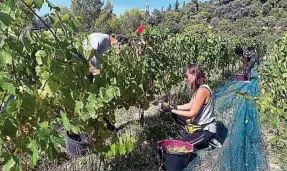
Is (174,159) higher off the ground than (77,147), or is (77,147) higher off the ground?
(77,147)

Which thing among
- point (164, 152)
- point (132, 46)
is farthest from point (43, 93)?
point (132, 46)

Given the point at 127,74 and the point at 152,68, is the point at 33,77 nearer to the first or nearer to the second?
the point at 127,74

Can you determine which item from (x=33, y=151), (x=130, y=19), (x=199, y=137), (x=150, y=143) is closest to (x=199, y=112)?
(x=199, y=137)

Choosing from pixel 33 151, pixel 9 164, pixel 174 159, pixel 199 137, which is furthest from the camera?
pixel 199 137

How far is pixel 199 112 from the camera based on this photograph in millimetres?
4344

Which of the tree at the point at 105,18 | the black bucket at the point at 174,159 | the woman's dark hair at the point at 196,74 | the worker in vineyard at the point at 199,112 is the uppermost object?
the tree at the point at 105,18

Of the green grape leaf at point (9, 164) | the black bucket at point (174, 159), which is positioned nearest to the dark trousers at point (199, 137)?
the black bucket at point (174, 159)

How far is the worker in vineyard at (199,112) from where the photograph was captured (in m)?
4.25

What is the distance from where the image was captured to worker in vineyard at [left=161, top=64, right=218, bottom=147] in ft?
14.0

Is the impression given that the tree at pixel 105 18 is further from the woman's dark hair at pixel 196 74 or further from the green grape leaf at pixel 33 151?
the green grape leaf at pixel 33 151

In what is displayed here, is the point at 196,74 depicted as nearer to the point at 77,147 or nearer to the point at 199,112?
the point at 199,112

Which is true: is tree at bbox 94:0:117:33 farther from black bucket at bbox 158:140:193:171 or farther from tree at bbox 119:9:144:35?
black bucket at bbox 158:140:193:171

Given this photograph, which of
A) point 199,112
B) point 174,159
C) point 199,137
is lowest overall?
point 174,159

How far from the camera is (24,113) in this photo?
192cm
